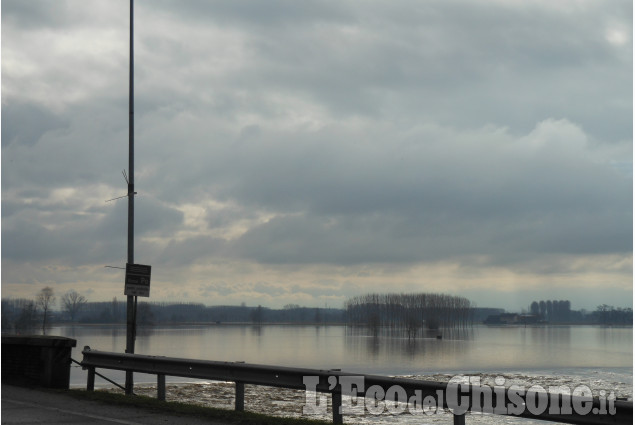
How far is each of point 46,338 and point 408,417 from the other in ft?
24.8

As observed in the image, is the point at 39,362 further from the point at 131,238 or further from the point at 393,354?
the point at 393,354

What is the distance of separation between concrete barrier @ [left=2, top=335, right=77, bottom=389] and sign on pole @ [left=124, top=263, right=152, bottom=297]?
183 centimetres

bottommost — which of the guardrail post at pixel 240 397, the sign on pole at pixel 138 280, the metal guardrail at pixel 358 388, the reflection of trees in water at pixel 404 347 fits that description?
the reflection of trees in water at pixel 404 347

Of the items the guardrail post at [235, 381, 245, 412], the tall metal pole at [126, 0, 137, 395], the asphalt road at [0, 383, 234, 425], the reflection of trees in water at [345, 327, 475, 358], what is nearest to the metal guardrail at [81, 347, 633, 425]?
the guardrail post at [235, 381, 245, 412]

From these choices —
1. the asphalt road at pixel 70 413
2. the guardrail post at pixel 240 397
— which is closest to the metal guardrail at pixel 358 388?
the guardrail post at pixel 240 397

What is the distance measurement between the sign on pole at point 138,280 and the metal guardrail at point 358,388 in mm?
2106

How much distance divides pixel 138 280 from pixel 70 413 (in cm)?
535

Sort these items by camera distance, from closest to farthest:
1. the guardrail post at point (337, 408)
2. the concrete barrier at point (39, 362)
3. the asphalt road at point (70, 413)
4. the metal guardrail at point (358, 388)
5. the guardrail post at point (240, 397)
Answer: the metal guardrail at point (358, 388)
the guardrail post at point (337, 408)
the asphalt road at point (70, 413)
the guardrail post at point (240, 397)
the concrete barrier at point (39, 362)

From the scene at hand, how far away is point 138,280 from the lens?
17203mm

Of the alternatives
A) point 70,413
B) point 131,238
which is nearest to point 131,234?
point 131,238

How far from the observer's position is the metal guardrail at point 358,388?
905 centimetres

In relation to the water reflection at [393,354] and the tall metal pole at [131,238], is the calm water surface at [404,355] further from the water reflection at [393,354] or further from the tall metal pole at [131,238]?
the tall metal pole at [131,238]

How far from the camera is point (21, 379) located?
16.0 m

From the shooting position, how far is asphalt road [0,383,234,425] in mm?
11297
